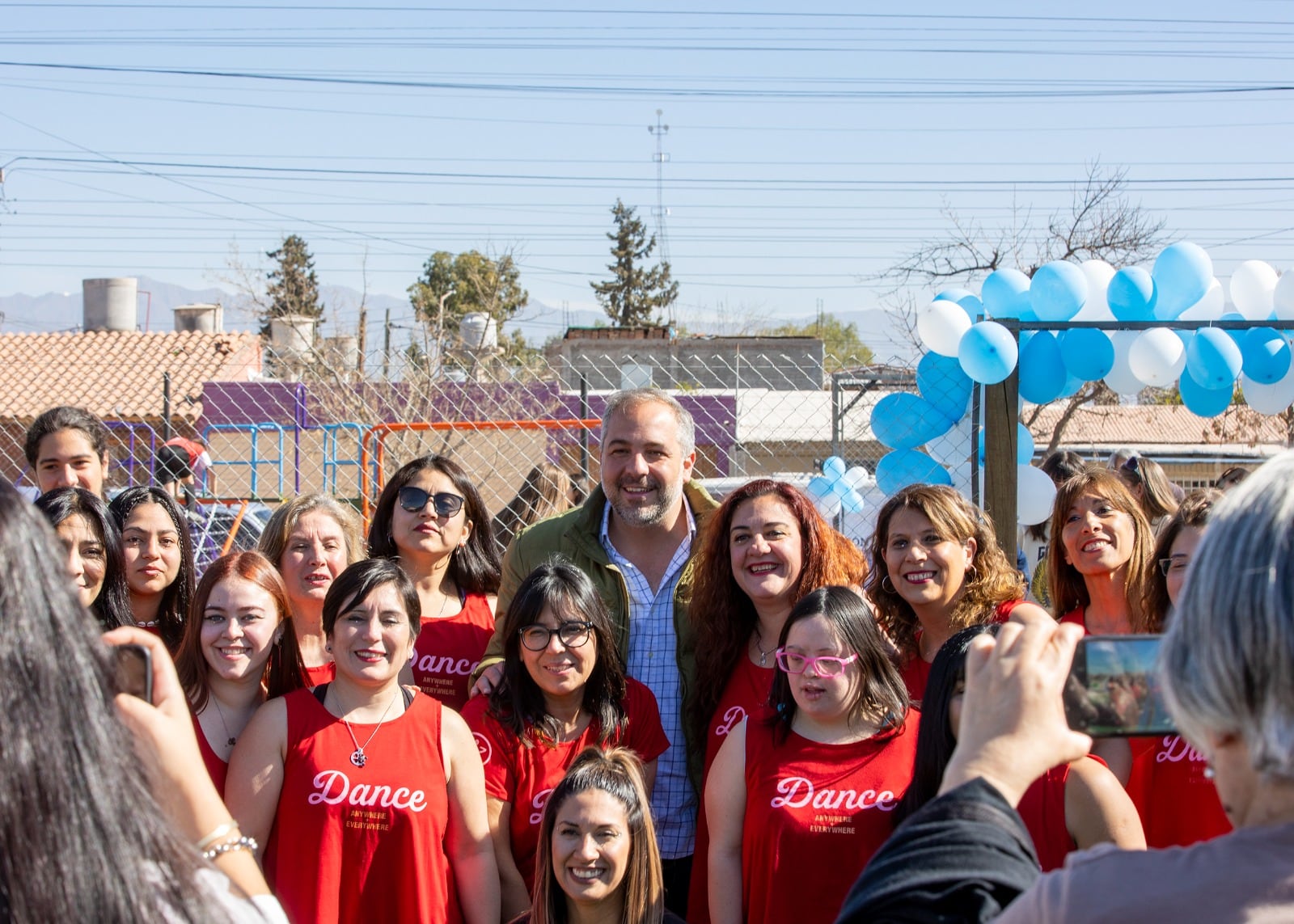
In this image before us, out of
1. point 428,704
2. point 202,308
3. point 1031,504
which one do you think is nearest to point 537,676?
point 428,704

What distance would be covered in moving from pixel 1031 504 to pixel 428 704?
12.3 feet

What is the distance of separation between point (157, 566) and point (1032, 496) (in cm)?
418

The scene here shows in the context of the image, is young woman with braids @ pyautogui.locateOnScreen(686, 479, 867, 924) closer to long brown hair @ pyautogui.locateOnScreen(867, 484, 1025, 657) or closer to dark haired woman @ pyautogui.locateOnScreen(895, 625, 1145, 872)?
long brown hair @ pyautogui.locateOnScreen(867, 484, 1025, 657)

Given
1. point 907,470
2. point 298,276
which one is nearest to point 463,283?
point 298,276

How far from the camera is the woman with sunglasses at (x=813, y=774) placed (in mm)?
3064

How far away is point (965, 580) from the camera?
3865 mm

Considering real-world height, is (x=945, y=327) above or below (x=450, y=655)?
above

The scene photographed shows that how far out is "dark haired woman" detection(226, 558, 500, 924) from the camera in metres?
3.18

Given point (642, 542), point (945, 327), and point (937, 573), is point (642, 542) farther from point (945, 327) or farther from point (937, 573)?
point (945, 327)

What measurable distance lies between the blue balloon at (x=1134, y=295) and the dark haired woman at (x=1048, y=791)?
3.72m

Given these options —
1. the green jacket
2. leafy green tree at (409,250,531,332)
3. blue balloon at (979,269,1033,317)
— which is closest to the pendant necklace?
the green jacket

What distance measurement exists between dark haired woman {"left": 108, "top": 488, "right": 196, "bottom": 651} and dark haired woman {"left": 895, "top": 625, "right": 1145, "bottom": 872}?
257cm

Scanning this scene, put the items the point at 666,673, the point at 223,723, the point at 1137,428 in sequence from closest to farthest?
the point at 223,723 < the point at 666,673 < the point at 1137,428

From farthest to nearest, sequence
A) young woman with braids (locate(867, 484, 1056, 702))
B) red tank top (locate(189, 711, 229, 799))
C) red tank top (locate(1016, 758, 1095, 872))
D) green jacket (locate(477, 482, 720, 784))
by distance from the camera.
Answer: green jacket (locate(477, 482, 720, 784)), young woman with braids (locate(867, 484, 1056, 702)), red tank top (locate(189, 711, 229, 799)), red tank top (locate(1016, 758, 1095, 872))
